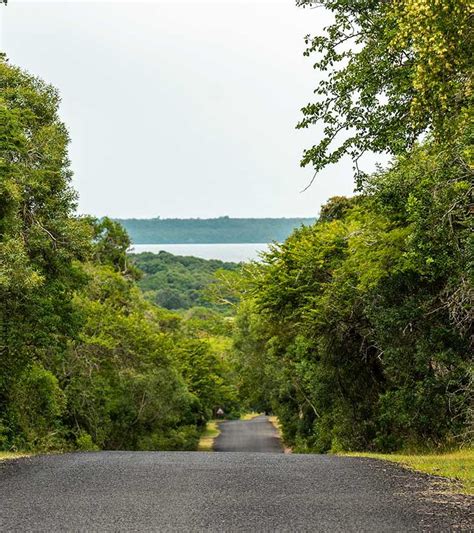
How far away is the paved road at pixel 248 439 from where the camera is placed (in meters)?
49.9

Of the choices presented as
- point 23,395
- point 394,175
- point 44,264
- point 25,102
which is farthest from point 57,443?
point 394,175

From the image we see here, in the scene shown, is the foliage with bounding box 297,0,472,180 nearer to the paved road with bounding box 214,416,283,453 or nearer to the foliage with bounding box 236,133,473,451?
the foliage with bounding box 236,133,473,451

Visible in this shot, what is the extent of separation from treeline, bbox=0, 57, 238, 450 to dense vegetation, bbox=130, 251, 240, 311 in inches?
3254

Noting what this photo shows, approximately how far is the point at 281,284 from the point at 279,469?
42.1ft

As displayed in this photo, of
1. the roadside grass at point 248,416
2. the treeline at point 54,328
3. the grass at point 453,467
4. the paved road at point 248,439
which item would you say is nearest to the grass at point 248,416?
the roadside grass at point 248,416

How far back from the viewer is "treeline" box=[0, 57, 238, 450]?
19.3 meters

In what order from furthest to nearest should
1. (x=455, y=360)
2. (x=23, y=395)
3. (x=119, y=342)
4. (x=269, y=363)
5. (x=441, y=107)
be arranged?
(x=269, y=363) → (x=119, y=342) → (x=23, y=395) → (x=455, y=360) → (x=441, y=107)

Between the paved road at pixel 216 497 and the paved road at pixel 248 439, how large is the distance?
113ft

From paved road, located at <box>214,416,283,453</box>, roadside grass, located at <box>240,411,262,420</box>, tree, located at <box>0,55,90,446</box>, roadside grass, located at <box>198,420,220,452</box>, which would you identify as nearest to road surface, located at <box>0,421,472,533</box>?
tree, located at <box>0,55,90,446</box>

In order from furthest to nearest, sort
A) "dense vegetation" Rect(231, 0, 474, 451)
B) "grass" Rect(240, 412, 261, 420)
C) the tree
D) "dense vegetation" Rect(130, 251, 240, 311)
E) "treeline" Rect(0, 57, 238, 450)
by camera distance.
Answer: "dense vegetation" Rect(130, 251, 240, 311)
"grass" Rect(240, 412, 261, 420)
the tree
"treeline" Rect(0, 57, 238, 450)
"dense vegetation" Rect(231, 0, 474, 451)

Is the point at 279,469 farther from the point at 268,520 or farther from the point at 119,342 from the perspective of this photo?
the point at 119,342

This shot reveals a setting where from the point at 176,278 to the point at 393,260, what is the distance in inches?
4947

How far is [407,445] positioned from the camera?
2103 cm

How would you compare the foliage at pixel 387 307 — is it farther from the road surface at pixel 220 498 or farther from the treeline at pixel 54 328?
the treeline at pixel 54 328
